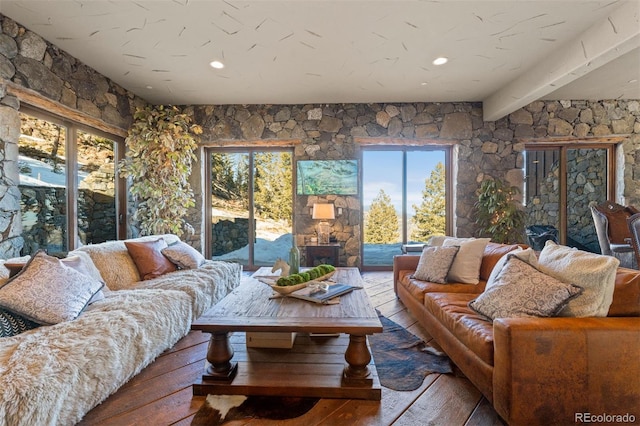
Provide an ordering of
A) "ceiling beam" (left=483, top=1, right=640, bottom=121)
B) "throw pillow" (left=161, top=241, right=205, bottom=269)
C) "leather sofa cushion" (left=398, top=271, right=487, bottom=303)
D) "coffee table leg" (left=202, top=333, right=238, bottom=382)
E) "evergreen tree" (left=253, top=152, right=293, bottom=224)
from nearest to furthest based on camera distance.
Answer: "coffee table leg" (left=202, top=333, right=238, bottom=382)
"ceiling beam" (left=483, top=1, right=640, bottom=121)
"leather sofa cushion" (left=398, top=271, right=487, bottom=303)
"throw pillow" (left=161, top=241, right=205, bottom=269)
"evergreen tree" (left=253, top=152, right=293, bottom=224)

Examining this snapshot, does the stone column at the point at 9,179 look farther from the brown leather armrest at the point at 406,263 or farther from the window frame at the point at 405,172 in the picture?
the window frame at the point at 405,172

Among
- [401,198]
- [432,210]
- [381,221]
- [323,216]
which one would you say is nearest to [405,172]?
[401,198]

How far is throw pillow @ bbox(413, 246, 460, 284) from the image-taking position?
102 inches

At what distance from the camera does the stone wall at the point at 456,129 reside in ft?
14.5

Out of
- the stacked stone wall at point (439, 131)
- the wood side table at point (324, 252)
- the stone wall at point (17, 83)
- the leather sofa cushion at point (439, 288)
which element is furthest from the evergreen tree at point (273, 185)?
the leather sofa cushion at point (439, 288)

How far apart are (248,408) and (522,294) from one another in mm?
1590

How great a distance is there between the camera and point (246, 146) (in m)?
4.77

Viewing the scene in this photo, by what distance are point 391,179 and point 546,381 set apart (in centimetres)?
384

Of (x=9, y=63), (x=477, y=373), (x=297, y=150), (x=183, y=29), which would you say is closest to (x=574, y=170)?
(x=297, y=150)

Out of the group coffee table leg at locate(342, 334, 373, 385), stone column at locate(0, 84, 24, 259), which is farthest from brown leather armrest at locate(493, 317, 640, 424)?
stone column at locate(0, 84, 24, 259)

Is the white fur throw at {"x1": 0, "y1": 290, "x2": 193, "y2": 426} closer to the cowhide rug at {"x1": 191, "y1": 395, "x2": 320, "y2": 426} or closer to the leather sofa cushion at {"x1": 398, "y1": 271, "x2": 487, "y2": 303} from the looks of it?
the cowhide rug at {"x1": 191, "y1": 395, "x2": 320, "y2": 426}

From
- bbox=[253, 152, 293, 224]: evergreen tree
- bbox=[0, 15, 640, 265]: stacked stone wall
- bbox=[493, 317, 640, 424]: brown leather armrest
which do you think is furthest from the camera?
bbox=[253, 152, 293, 224]: evergreen tree

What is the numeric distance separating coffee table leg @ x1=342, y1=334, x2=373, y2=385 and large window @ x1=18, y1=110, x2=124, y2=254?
10.5 ft

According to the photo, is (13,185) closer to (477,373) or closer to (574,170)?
(477,373)
